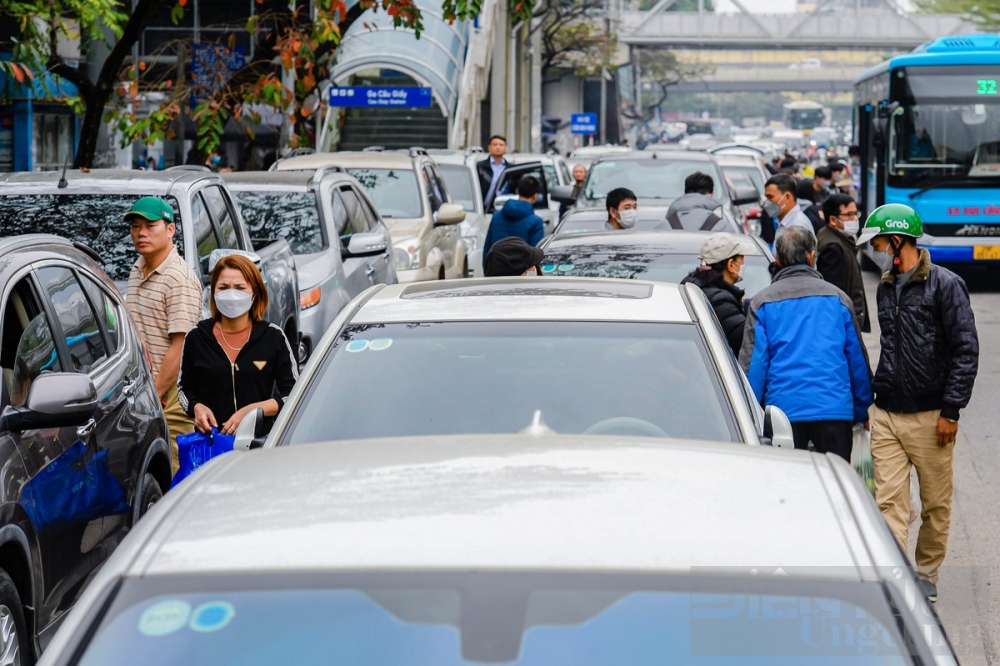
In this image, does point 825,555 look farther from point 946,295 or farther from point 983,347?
point 983,347

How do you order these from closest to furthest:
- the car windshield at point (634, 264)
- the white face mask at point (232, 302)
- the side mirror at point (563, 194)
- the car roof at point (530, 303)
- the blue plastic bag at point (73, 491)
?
1. the blue plastic bag at point (73, 491)
2. the car roof at point (530, 303)
3. the white face mask at point (232, 302)
4. the car windshield at point (634, 264)
5. the side mirror at point (563, 194)

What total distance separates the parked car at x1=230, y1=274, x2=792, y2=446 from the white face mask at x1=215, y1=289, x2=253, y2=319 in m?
1.91

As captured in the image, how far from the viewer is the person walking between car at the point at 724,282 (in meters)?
7.96

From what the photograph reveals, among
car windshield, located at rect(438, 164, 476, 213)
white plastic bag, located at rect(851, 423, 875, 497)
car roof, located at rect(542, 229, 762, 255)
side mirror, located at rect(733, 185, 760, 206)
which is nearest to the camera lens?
white plastic bag, located at rect(851, 423, 875, 497)

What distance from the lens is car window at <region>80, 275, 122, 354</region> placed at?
6.45 metres

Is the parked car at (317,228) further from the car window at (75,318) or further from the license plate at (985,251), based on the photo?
the license plate at (985,251)

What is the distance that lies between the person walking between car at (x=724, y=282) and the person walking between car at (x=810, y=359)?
2.42 ft

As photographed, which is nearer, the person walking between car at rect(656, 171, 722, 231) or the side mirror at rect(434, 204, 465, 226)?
the person walking between car at rect(656, 171, 722, 231)

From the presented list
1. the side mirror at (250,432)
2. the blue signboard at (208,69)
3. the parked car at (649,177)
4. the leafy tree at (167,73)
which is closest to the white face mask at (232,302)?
the side mirror at (250,432)

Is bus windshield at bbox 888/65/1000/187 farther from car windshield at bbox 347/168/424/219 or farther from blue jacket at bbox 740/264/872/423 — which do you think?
blue jacket at bbox 740/264/872/423

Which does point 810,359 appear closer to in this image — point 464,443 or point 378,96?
point 464,443

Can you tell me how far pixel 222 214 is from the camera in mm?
9883

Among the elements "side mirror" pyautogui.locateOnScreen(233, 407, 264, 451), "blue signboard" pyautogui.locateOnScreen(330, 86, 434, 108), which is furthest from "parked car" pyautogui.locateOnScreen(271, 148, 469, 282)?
"blue signboard" pyautogui.locateOnScreen(330, 86, 434, 108)

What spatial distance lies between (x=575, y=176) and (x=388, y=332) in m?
19.7
